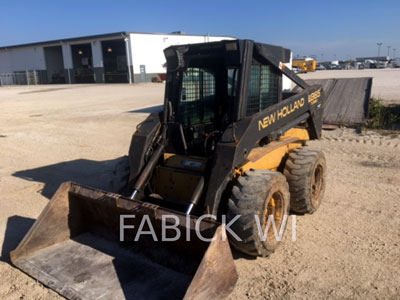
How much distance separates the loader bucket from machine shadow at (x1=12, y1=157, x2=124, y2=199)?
188 centimetres

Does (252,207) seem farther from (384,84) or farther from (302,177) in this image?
(384,84)

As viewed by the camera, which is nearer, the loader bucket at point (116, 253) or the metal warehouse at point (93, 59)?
the loader bucket at point (116, 253)

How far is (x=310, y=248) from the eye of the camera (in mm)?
4219

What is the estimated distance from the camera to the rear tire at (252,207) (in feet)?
11.8

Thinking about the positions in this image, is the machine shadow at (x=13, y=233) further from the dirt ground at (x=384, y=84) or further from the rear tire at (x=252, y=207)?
the dirt ground at (x=384, y=84)

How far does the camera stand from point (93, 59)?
1615 inches

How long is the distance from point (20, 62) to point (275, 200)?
5146 cm

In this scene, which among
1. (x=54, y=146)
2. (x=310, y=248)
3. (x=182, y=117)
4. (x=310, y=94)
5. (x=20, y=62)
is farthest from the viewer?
(x=20, y=62)

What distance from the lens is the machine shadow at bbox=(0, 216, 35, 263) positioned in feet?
14.1

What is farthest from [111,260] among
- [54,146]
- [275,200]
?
[54,146]

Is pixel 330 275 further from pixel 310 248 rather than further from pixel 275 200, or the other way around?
pixel 275 200


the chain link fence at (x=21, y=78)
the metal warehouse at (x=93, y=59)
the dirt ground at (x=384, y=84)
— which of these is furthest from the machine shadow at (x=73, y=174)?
the chain link fence at (x=21, y=78)

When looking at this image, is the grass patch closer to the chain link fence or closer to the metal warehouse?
the metal warehouse

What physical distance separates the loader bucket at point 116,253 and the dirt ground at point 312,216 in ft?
0.84
